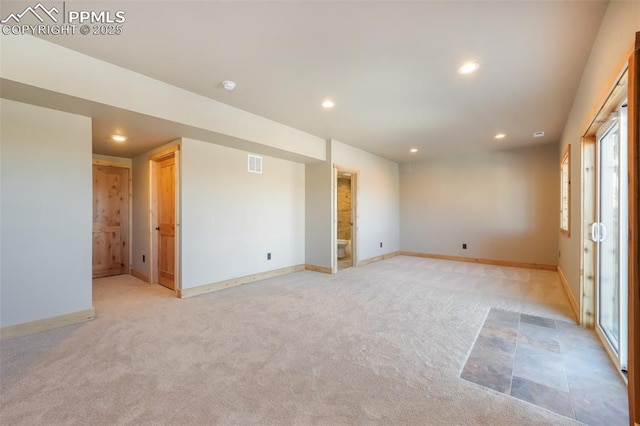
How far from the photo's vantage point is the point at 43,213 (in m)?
2.74

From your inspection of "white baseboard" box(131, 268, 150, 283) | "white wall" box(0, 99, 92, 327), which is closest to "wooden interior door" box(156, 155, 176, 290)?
"white baseboard" box(131, 268, 150, 283)

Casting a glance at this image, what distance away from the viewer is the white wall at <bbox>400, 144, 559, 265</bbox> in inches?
227

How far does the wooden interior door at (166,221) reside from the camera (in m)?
4.24

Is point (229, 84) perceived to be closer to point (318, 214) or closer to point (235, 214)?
point (235, 214)

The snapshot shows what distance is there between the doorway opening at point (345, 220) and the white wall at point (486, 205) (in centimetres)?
156

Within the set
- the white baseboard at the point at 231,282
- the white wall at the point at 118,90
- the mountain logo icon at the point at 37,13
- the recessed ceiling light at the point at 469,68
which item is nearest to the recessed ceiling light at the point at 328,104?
the white wall at the point at 118,90

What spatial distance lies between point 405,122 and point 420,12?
2431mm

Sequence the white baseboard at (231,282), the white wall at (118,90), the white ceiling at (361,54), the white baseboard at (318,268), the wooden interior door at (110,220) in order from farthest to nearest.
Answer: the white baseboard at (318,268), the wooden interior door at (110,220), the white baseboard at (231,282), the white wall at (118,90), the white ceiling at (361,54)

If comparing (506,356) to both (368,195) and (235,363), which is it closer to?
(235,363)

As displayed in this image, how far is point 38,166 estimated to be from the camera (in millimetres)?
2709
